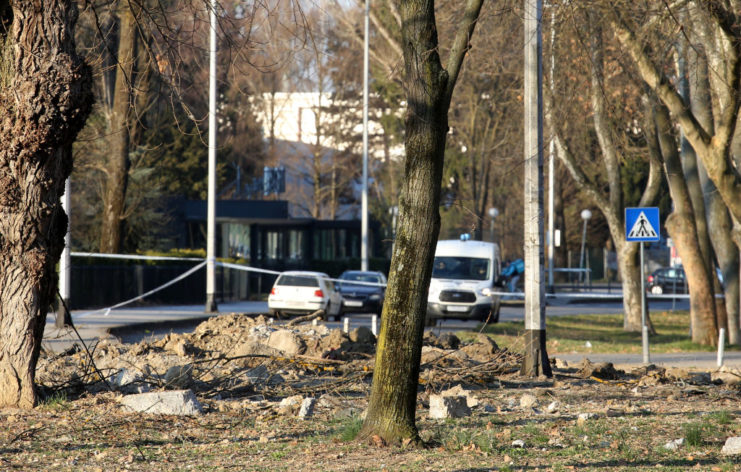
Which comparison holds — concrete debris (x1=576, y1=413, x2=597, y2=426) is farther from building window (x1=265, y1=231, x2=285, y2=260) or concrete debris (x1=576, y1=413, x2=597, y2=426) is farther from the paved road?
building window (x1=265, y1=231, x2=285, y2=260)

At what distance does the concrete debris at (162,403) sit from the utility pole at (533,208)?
4.91 meters

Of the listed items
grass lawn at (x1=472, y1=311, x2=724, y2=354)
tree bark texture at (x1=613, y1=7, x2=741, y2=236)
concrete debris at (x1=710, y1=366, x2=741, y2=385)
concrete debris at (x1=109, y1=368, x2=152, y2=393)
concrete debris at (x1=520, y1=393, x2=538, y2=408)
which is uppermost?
tree bark texture at (x1=613, y1=7, x2=741, y2=236)

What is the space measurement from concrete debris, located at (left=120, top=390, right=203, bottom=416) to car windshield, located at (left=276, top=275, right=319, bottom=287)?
1713cm

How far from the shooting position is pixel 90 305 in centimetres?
2678

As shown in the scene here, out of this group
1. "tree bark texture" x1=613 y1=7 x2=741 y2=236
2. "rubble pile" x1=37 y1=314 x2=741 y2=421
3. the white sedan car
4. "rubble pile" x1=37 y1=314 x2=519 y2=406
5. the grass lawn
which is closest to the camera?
"rubble pile" x1=37 y1=314 x2=741 y2=421

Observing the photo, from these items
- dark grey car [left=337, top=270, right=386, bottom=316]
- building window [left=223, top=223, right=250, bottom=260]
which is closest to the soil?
dark grey car [left=337, top=270, right=386, bottom=316]

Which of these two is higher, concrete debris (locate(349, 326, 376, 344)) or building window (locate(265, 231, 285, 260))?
building window (locate(265, 231, 285, 260))

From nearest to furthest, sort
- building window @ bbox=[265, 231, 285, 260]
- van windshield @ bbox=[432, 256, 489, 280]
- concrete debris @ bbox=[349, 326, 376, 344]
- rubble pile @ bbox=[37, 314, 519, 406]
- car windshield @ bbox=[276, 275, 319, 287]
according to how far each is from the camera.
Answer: rubble pile @ bbox=[37, 314, 519, 406] < concrete debris @ bbox=[349, 326, 376, 344] < van windshield @ bbox=[432, 256, 489, 280] < car windshield @ bbox=[276, 275, 319, 287] < building window @ bbox=[265, 231, 285, 260]

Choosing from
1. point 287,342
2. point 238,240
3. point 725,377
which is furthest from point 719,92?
point 238,240

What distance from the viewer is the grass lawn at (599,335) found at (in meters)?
19.8

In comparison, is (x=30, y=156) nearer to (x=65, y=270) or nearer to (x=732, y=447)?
(x=732, y=447)

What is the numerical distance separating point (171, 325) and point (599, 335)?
33.9 feet

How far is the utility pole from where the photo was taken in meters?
12.2

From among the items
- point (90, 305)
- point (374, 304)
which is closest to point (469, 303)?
point (374, 304)
